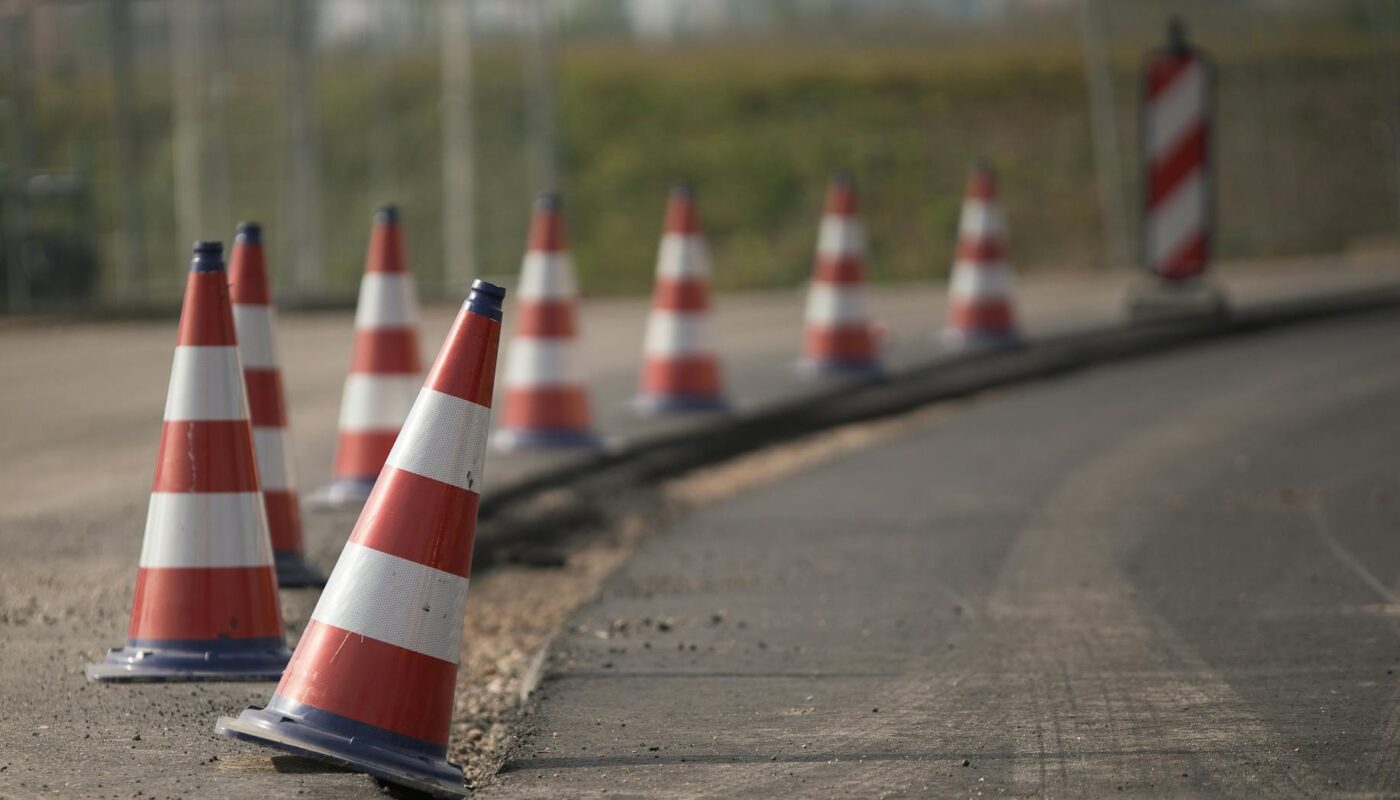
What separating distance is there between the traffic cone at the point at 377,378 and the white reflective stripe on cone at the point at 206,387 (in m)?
2.39

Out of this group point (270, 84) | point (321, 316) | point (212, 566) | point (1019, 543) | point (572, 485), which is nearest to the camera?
point (212, 566)

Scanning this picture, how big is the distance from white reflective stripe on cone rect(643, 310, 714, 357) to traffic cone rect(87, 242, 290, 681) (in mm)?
5219

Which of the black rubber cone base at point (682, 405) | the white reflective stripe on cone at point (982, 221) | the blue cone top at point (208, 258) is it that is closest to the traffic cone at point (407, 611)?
the blue cone top at point (208, 258)

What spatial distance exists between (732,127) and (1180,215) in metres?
26.9

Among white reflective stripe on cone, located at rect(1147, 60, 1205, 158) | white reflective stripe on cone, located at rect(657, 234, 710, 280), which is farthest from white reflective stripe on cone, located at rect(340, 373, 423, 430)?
white reflective stripe on cone, located at rect(1147, 60, 1205, 158)

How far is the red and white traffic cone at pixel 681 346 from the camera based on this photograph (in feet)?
33.4

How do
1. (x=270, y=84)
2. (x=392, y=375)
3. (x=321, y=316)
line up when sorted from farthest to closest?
(x=270, y=84) → (x=321, y=316) → (x=392, y=375)

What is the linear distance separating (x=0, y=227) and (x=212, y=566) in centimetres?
1431

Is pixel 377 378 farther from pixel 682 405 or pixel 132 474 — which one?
pixel 682 405

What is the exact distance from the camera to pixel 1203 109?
44.8ft

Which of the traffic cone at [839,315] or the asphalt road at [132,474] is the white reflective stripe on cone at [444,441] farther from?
the traffic cone at [839,315]

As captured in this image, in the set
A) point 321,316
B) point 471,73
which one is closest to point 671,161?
point 471,73

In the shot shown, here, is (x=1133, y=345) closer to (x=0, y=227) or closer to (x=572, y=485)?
(x=572, y=485)

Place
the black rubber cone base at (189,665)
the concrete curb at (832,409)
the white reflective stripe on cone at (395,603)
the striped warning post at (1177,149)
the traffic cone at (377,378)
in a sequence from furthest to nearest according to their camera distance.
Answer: the striped warning post at (1177,149) < the concrete curb at (832,409) < the traffic cone at (377,378) < the black rubber cone base at (189,665) < the white reflective stripe on cone at (395,603)
